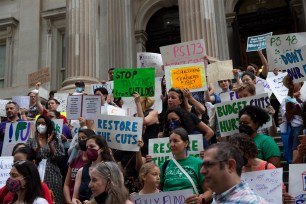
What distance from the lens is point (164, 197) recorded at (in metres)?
4.86

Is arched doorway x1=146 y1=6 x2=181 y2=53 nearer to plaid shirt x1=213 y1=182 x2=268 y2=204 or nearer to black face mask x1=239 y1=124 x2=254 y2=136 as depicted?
black face mask x1=239 y1=124 x2=254 y2=136

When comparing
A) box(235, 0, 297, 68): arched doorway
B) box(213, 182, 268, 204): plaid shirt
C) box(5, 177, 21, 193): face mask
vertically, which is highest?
box(235, 0, 297, 68): arched doorway

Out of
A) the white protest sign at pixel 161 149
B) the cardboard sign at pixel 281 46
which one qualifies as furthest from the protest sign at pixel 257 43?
the white protest sign at pixel 161 149

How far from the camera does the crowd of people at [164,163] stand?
3.07 metres

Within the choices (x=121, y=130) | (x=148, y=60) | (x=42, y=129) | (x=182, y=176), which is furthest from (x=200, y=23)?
(x=182, y=176)

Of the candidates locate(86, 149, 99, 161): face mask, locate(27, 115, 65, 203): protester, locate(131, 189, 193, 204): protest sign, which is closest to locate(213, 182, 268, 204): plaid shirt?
locate(131, 189, 193, 204): protest sign

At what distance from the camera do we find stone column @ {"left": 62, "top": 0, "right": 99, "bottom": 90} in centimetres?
1442

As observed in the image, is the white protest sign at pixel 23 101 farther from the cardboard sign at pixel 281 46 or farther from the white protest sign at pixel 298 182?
the white protest sign at pixel 298 182

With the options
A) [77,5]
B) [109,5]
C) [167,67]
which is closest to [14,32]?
[109,5]

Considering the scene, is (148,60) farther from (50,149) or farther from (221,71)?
(50,149)

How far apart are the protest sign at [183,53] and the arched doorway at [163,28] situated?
9037 millimetres

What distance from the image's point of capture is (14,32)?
22.3m

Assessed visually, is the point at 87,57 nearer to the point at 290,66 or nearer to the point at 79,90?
the point at 79,90

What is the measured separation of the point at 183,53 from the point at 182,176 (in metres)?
5.17
